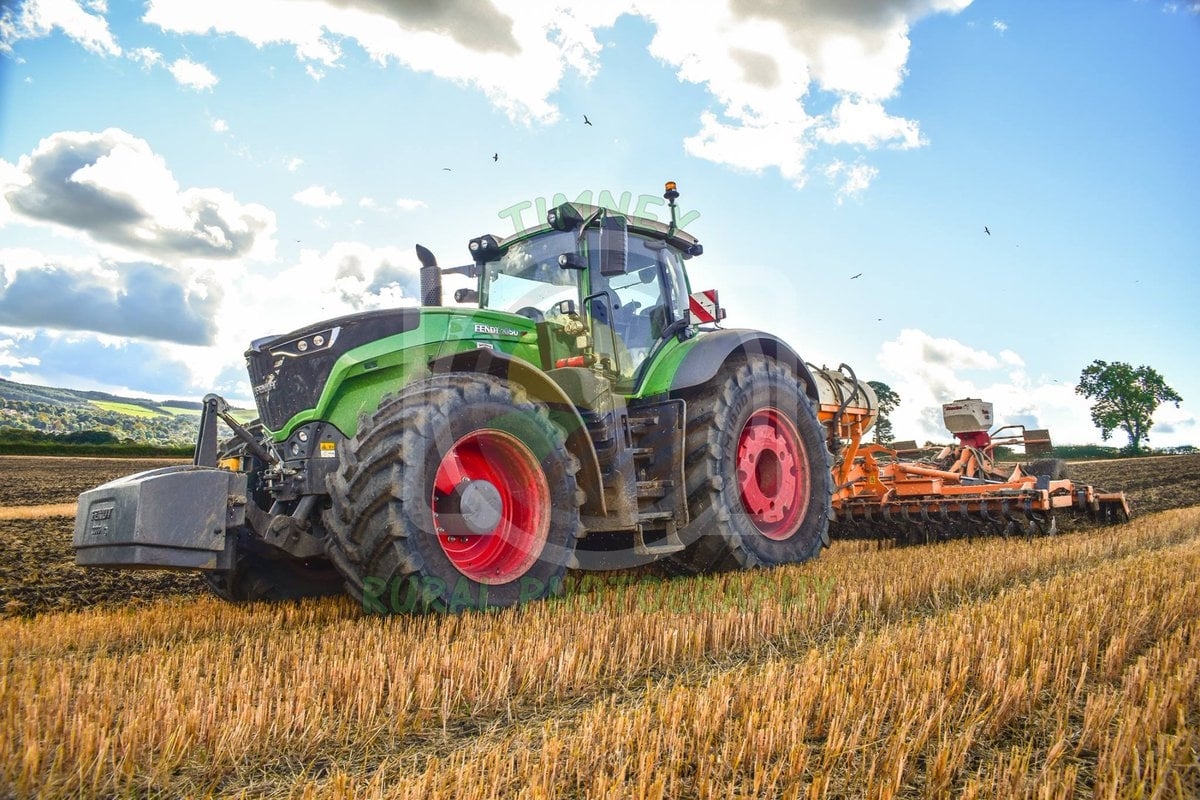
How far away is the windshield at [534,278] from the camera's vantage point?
564 centimetres

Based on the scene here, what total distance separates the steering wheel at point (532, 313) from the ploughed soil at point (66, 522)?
303cm

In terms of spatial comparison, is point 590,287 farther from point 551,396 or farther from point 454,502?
point 454,502

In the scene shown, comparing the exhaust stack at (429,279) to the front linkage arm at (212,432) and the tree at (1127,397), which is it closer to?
the front linkage arm at (212,432)

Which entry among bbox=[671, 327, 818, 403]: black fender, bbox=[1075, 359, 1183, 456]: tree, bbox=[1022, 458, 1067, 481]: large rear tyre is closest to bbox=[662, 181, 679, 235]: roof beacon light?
bbox=[671, 327, 818, 403]: black fender

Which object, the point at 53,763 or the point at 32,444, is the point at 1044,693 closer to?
the point at 53,763

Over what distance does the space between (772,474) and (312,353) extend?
145 inches

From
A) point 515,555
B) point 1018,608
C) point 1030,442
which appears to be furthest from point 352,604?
point 1030,442

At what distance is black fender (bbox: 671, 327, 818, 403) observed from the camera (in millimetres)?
5691

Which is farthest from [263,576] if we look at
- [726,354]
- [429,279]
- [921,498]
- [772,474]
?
[921,498]

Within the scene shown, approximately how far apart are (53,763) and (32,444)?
2948 centimetres

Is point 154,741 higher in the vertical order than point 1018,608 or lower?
lower

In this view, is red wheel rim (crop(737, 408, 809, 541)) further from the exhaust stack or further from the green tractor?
the exhaust stack

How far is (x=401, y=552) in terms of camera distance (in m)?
3.74

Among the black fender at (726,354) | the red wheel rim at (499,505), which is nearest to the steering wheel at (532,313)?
the black fender at (726,354)
